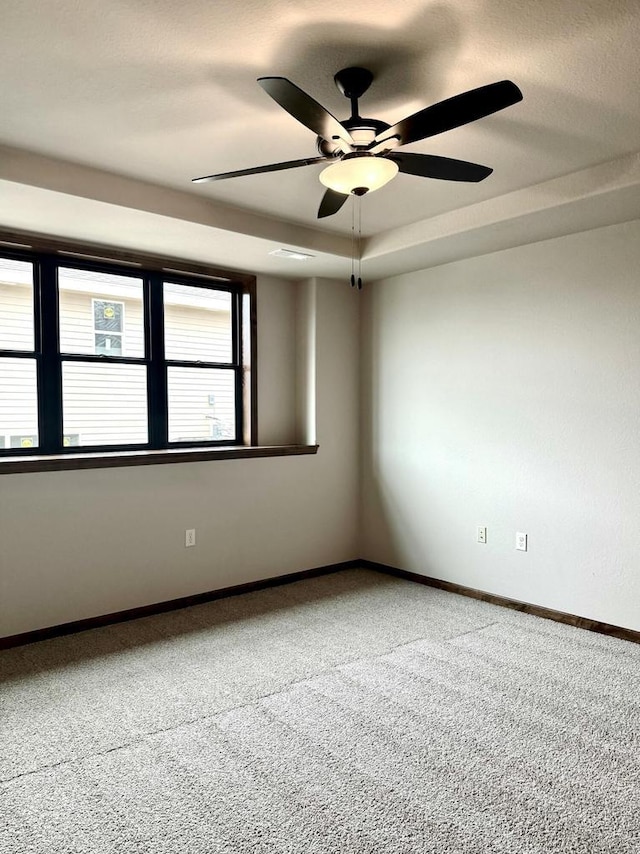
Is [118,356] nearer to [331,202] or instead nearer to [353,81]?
[331,202]

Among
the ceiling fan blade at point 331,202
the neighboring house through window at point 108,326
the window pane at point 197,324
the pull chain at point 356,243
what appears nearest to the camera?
the ceiling fan blade at point 331,202

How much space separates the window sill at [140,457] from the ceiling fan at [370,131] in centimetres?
197

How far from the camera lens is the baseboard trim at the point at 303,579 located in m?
3.43

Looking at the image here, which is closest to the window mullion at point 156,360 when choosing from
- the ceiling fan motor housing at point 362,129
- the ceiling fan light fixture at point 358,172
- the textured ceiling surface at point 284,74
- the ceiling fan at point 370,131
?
the textured ceiling surface at point 284,74

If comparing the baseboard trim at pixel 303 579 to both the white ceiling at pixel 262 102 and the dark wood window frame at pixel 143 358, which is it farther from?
the white ceiling at pixel 262 102

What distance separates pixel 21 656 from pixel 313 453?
2.40 meters

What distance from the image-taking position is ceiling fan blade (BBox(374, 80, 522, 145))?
1770 millimetres

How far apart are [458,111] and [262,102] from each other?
0.84m

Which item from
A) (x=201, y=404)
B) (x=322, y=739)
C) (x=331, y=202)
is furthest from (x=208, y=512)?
(x=331, y=202)

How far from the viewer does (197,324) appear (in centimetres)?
445

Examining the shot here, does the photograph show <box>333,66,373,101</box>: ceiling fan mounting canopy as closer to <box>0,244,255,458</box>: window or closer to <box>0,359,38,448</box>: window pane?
<box>0,244,255,458</box>: window

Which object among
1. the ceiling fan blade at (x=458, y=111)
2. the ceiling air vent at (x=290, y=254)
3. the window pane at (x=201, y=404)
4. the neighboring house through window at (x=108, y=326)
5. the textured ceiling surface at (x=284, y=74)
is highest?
the textured ceiling surface at (x=284, y=74)

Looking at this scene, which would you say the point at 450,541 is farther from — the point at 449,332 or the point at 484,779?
the point at 484,779

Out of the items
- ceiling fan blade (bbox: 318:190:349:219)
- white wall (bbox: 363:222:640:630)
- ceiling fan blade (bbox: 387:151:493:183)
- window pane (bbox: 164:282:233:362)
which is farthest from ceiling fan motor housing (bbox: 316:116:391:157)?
window pane (bbox: 164:282:233:362)
